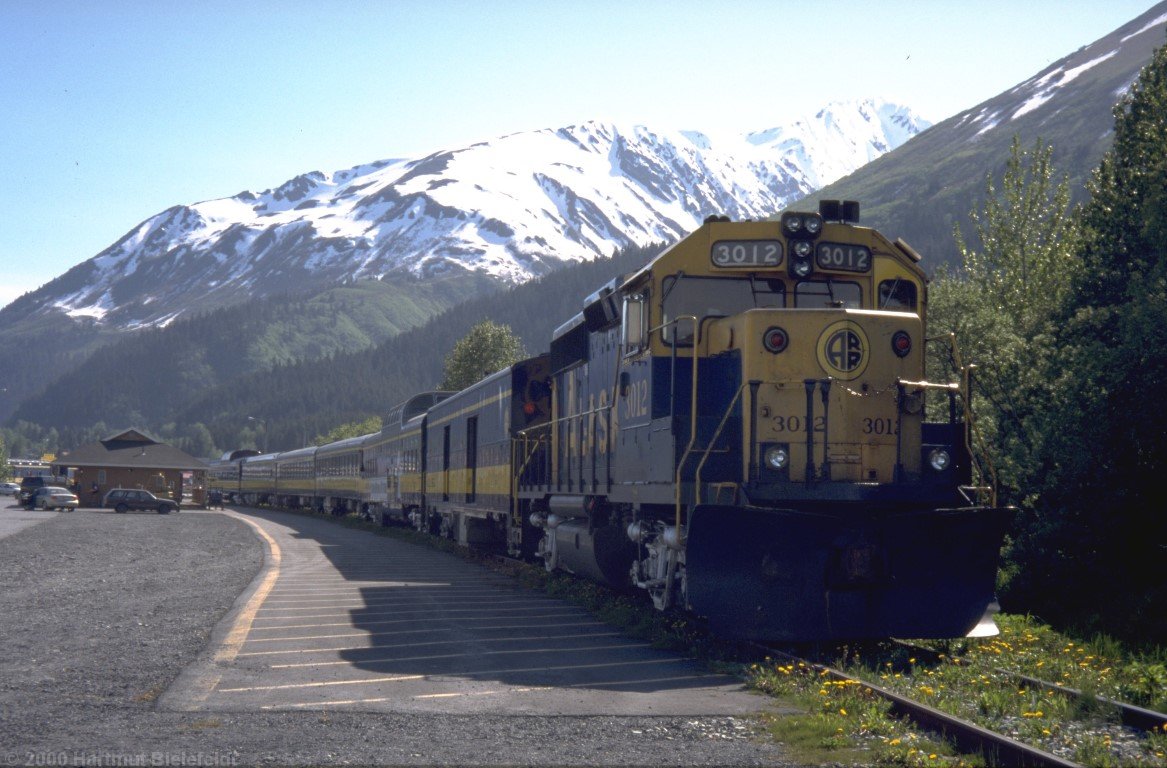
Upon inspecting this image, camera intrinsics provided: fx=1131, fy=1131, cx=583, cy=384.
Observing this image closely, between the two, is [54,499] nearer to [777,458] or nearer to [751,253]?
[751,253]

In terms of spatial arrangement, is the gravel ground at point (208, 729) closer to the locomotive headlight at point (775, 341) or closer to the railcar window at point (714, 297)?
the locomotive headlight at point (775, 341)

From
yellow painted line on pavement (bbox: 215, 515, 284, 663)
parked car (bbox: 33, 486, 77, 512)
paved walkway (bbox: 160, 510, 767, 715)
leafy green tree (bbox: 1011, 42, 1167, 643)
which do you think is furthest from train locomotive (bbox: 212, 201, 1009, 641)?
parked car (bbox: 33, 486, 77, 512)

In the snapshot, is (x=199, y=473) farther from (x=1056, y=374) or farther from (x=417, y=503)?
(x=1056, y=374)

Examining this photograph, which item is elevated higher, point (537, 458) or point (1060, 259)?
point (1060, 259)

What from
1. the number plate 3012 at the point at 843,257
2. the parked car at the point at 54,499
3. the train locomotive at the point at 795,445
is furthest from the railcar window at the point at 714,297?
the parked car at the point at 54,499

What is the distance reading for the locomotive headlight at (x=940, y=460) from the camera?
10.9 meters

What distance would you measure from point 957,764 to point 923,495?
4.14 m

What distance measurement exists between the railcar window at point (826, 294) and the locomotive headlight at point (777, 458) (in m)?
1.84

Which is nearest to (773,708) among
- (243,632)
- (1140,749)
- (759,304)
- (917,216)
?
(1140,749)

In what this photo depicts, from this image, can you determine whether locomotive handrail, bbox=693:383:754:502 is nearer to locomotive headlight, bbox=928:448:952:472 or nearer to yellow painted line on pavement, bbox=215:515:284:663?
locomotive headlight, bbox=928:448:952:472

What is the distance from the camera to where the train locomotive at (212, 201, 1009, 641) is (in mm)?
10352

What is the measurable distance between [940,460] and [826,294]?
2106 mm

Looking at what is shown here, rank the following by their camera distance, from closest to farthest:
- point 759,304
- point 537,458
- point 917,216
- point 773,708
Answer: point 773,708, point 759,304, point 537,458, point 917,216

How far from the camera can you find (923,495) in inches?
422
